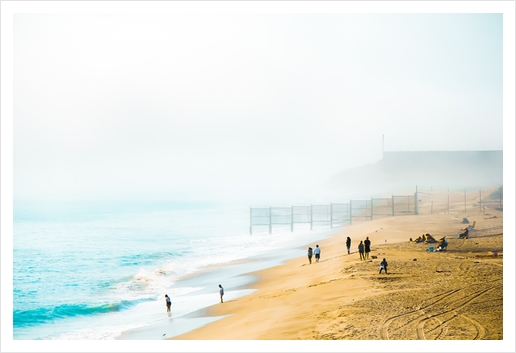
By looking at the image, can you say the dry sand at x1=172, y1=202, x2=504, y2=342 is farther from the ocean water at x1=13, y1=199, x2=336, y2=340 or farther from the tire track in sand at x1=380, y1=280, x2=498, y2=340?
the ocean water at x1=13, y1=199, x2=336, y2=340

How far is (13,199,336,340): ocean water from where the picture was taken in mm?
8289

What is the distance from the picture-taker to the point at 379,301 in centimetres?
647

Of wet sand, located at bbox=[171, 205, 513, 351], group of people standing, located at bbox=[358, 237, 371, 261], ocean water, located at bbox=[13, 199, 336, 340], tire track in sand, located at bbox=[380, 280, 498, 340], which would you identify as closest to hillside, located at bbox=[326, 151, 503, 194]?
ocean water, located at bbox=[13, 199, 336, 340]

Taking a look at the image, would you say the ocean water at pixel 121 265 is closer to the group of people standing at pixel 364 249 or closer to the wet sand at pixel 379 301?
the wet sand at pixel 379 301

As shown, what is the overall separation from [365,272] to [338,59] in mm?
3819

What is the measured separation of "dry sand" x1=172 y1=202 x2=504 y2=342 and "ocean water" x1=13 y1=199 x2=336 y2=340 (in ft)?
2.92

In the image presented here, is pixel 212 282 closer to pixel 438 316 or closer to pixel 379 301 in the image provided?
pixel 379 301

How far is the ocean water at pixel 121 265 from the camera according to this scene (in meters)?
8.29

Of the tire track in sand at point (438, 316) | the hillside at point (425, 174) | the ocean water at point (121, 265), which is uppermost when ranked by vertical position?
the hillside at point (425, 174)

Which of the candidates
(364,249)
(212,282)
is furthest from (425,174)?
(212,282)

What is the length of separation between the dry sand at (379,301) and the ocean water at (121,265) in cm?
89

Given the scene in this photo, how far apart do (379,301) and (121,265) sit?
30.0 feet

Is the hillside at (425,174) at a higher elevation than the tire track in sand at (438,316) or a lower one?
higher

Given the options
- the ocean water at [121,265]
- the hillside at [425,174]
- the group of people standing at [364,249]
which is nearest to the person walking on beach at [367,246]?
the group of people standing at [364,249]
